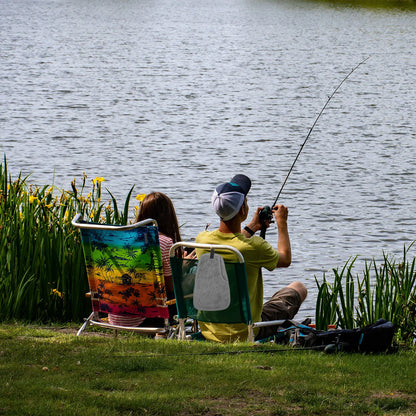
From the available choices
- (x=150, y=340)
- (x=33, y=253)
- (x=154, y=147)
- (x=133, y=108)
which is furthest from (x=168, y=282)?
(x=133, y=108)

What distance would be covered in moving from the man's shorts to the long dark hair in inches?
35.0

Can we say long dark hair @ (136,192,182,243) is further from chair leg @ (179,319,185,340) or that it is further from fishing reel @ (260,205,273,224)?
chair leg @ (179,319,185,340)

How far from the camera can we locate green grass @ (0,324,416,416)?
14.2ft

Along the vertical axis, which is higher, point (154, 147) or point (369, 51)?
point (369, 51)

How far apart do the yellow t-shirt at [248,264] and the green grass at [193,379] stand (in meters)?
0.27

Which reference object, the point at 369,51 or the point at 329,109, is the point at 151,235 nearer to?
the point at 329,109

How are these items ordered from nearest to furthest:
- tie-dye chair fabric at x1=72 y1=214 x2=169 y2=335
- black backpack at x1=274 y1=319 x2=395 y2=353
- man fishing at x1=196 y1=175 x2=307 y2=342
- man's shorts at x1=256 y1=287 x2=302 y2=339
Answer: black backpack at x1=274 y1=319 x2=395 y2=353 < man fishing at x1=196 y1=175 x2=307 y2=342 < tie-dye chair fabric at x1=72 y1=214 x2=169 y2=335 < man's shorts at x1=256 y1=287 x2=302 y2=339

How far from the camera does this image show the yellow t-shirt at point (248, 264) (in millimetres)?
5699

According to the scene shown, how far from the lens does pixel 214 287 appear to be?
5531 mm

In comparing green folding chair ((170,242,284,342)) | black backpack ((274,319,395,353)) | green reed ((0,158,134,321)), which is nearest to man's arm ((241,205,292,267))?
green folding chair ((170,242,284,342))

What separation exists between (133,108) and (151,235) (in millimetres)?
20857

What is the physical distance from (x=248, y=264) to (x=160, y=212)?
100cm

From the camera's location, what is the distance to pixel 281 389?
4.64 m

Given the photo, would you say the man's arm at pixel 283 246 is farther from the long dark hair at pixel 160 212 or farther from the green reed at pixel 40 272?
the green reed at pixel 40 272
